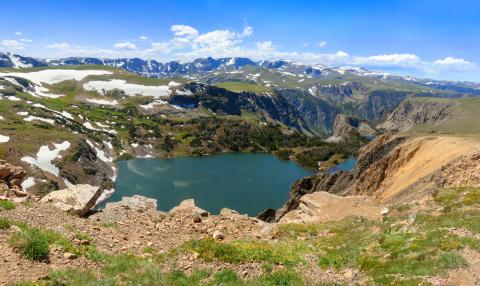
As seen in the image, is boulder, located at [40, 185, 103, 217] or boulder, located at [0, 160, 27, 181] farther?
boulder, located at [0, 160, 27, 181]

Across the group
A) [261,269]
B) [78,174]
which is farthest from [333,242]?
[78,174]

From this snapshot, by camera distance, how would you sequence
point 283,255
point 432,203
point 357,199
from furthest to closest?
1. point 357,199
2. point 432,203
3. point 283,255

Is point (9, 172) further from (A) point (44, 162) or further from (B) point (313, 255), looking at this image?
(A) point (44, 162)

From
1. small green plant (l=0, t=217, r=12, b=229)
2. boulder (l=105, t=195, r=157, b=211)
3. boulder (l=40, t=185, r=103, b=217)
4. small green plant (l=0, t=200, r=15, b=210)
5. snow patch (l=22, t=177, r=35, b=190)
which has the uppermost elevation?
small green plant (l=0, t=217, r=12, b=229)

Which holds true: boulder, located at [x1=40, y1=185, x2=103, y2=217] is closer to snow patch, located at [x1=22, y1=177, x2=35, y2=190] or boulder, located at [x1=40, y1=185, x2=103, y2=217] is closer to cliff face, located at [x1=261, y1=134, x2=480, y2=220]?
cliff face, located at [x1=261, y1=134, x2=480, y2=220]

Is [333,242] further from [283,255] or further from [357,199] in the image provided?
[357,199]

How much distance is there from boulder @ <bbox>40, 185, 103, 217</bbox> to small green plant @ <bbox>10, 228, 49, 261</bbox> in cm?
1137

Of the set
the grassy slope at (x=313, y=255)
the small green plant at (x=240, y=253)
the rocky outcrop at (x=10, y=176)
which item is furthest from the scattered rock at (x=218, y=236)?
the rocky outcrop at (x=10, y=176)

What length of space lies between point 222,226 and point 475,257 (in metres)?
17.5

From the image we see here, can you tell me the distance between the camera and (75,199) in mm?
36000

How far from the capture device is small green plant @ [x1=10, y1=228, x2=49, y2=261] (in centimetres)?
1998

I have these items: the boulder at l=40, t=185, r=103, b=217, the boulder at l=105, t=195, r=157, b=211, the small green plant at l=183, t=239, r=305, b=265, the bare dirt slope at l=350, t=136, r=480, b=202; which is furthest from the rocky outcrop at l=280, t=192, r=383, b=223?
the boulder at l=40, t=185, r=103, b=217

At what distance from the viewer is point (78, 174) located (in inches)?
7726

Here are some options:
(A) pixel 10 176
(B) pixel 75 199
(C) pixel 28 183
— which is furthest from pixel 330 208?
(C) pixel 28 183
